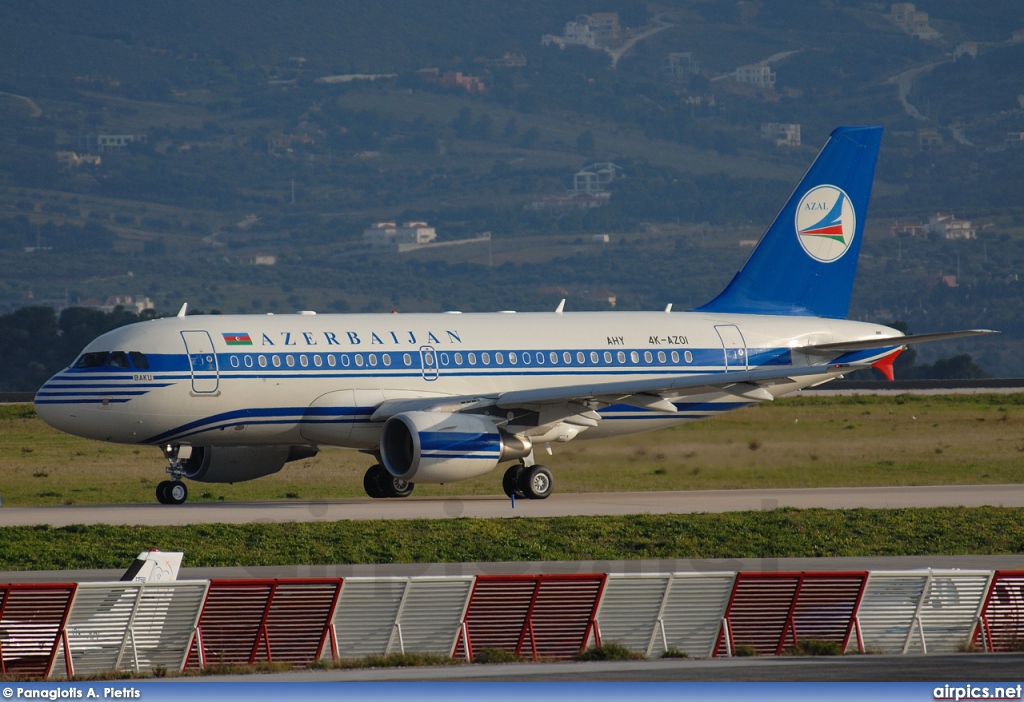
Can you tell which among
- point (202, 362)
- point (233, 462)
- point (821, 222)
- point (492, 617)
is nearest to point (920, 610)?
point (492, 617)

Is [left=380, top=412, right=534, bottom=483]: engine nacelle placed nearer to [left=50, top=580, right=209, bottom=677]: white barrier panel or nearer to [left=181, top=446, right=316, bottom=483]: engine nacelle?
[left=181, top=446, right=316, bottom=483]: engine nacelle

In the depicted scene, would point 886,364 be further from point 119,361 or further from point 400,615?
point 400,615

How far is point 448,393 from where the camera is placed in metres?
35.2

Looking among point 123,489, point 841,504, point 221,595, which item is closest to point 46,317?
point 123,489

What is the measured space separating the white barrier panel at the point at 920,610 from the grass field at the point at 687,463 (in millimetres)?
16860

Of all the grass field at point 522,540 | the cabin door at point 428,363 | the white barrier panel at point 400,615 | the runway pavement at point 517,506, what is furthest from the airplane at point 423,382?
the white barrier panel at point 400,615

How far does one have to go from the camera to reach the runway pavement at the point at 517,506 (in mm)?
30406

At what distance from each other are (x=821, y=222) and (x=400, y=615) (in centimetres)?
2671

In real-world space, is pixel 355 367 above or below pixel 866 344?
below

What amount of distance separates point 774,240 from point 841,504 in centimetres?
1034

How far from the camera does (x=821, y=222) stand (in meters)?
41.5

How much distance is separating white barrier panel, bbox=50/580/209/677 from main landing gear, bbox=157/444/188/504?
1658 cm

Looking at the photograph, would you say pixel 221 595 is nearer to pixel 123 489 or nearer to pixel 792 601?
pixel 792 601

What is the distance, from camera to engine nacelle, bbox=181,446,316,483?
34656 millimetres
